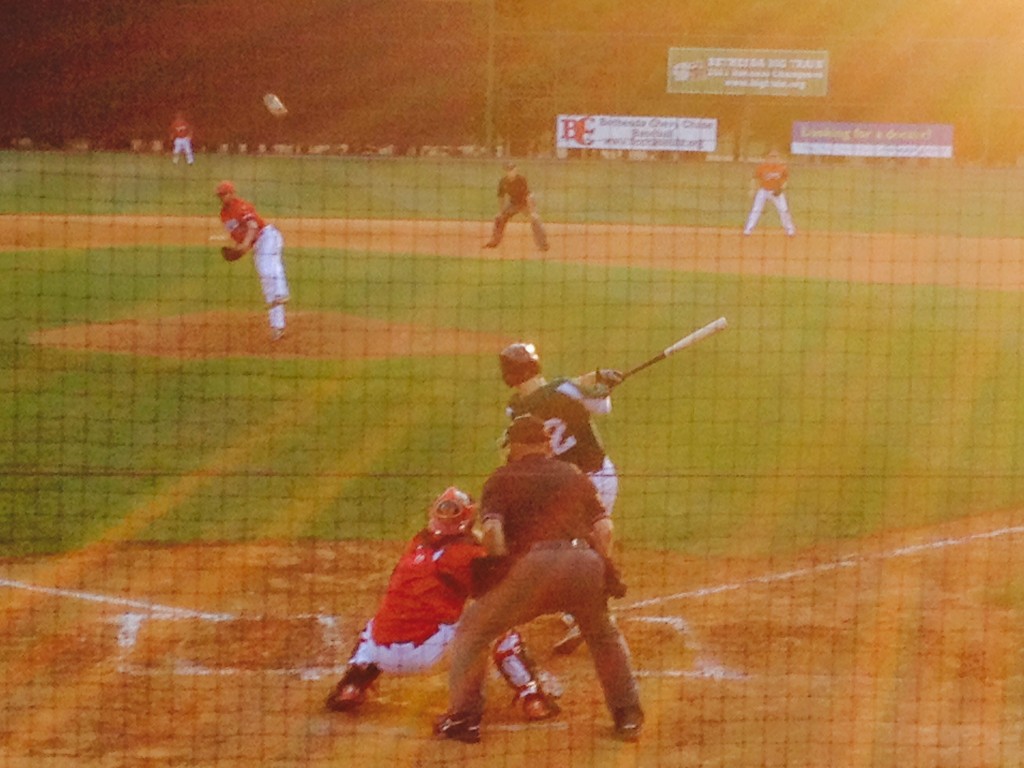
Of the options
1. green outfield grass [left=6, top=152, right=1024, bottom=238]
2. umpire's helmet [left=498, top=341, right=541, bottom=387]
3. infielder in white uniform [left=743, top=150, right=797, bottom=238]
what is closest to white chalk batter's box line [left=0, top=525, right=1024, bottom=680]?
umpire's helmet [left=498, top=341, right=541, bottom=387]

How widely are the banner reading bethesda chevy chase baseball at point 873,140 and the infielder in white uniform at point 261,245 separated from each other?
86.2ft

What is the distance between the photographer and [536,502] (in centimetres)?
596

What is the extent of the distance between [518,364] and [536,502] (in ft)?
3.74

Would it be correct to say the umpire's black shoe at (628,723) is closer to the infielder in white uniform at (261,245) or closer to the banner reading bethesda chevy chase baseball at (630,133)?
the infielder in white uniform at (261,245)

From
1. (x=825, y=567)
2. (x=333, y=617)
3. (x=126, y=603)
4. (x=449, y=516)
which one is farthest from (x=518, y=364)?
(x=825, y=567)

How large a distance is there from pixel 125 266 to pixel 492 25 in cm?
1986

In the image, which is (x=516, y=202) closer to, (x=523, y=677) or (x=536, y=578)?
(x=523, y=677)

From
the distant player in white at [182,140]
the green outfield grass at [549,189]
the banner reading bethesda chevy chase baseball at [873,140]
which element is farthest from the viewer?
the banner reading bethesda chevy chase baseball at [873,140]

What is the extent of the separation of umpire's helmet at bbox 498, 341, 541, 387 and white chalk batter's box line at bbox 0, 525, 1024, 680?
146 centimetres

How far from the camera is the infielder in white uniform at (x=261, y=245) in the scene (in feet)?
48.5

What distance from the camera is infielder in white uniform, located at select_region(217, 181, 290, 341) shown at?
14.8m

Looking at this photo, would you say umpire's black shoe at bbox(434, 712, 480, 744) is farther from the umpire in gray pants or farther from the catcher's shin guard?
the catcher's shin guard

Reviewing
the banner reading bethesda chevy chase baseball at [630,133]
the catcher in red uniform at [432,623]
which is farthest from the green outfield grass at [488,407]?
the banner reading bethesda chevy chase baseball at [630,133]

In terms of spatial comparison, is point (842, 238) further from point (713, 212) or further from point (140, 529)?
point (140, 529)
